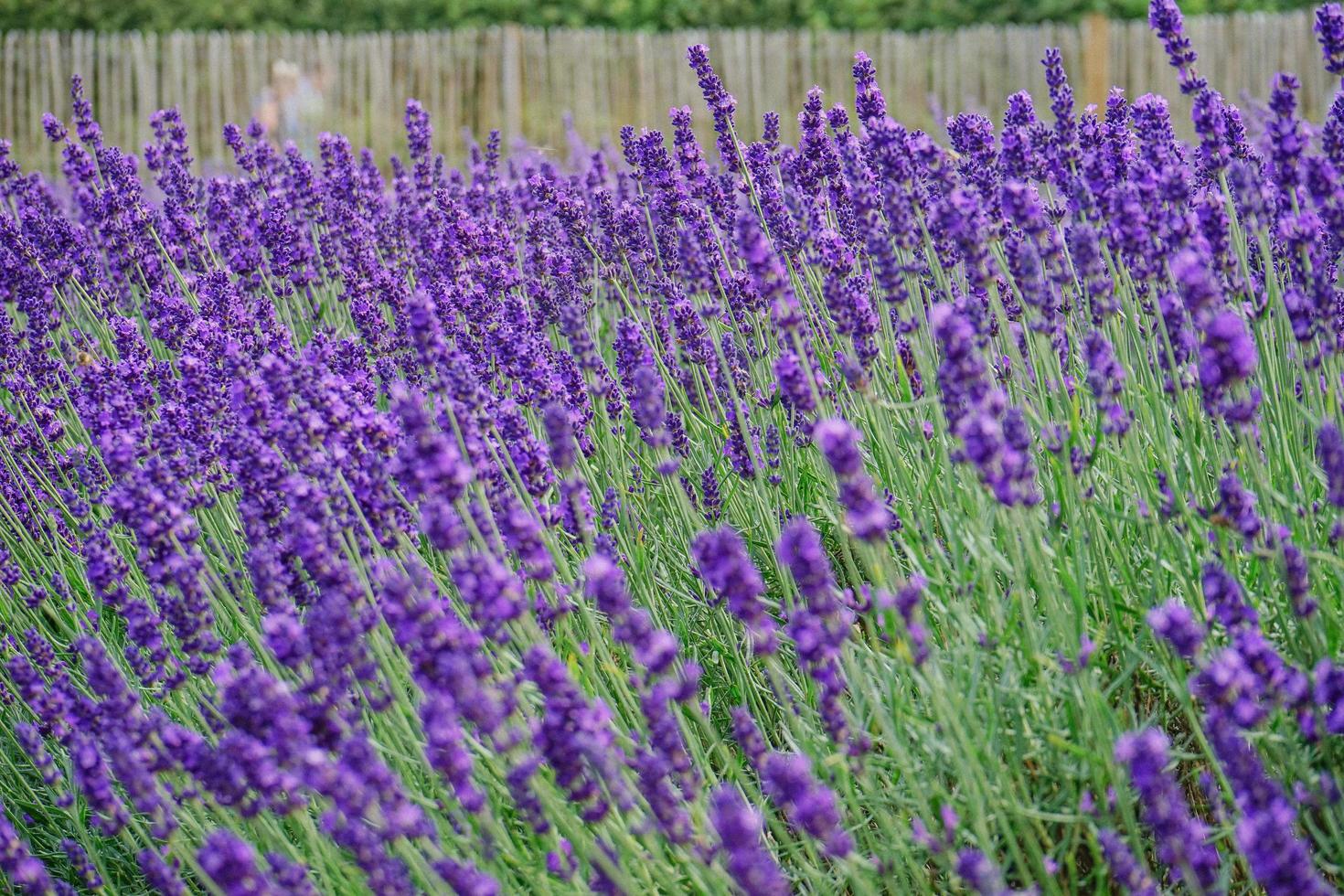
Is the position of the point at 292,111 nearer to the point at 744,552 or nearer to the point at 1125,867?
the point at 744,552

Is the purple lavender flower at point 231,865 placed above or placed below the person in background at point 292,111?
below

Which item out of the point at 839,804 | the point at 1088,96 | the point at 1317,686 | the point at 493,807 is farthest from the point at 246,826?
the point at 1088,96

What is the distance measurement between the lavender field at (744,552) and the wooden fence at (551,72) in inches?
565

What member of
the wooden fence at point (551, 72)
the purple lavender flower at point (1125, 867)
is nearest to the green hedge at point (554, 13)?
the wooden fence at point (551, 72)

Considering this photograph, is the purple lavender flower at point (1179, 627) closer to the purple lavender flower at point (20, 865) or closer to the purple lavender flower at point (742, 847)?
the purple lavender flower at point (742, 847)

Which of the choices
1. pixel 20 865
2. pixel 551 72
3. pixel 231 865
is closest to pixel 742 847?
pixel 231 865

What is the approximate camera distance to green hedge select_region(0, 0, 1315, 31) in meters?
20.4

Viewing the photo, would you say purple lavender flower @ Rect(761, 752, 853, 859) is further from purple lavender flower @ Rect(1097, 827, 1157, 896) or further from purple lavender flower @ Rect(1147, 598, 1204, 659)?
purple lavender flower @ Rect(1147, 598, 1204, 659)

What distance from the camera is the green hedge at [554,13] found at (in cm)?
2041

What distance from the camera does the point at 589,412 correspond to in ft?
11.6

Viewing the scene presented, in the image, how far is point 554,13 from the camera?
70.4 ft

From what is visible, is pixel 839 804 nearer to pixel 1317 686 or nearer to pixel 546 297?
pixel 1317 686

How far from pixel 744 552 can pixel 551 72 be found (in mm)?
17856

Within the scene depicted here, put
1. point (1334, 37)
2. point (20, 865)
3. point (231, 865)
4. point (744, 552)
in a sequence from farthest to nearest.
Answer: point (1334, 37) < point (744, 552) < point (20, 865) < point (231, 865)
